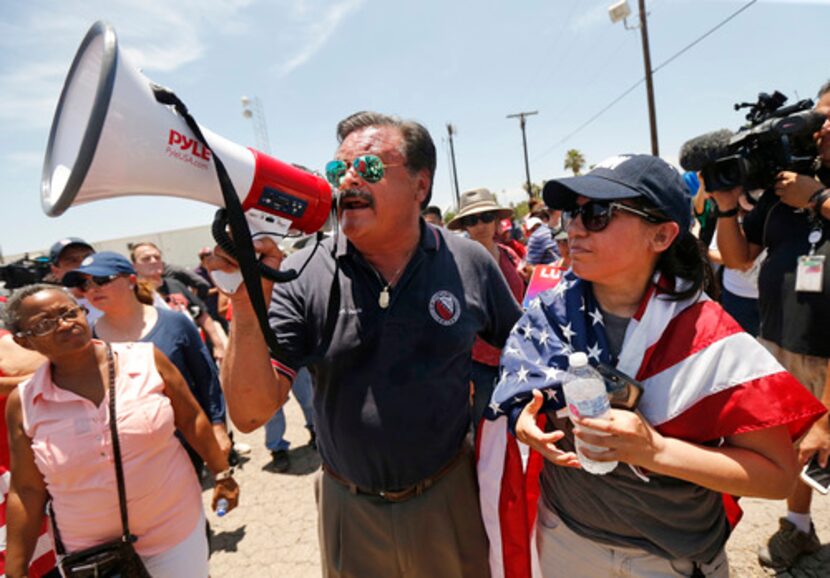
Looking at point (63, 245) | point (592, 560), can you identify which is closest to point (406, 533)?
point (592, 560)

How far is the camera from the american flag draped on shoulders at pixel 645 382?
118 cm

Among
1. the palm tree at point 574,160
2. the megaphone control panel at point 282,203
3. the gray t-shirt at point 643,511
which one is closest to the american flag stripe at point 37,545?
the megaphone control panel at point 282,203

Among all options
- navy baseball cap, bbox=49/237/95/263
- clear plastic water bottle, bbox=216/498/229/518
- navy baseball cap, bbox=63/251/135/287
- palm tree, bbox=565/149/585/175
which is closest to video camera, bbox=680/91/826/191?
clear plastic water bottle, bbox=216/498/229/518

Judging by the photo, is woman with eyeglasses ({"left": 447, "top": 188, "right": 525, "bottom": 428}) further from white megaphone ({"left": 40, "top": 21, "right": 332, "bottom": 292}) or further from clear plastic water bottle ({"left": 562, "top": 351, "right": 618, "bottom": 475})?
white megaphone ({"left": 40, "top": 21, "right": 332, "bottom": 292})

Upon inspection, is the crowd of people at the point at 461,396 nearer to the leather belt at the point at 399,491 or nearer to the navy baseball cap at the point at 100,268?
the leather belt at the point at 399,491

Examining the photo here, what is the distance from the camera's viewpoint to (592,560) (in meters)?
1.47

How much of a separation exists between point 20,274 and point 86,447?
123 inches

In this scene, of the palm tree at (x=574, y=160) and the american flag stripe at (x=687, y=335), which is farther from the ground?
the palm tree at (x=574, y=160)

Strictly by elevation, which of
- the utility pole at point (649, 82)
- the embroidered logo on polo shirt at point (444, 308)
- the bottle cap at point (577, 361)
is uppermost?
the utility pole at point (649, 82)

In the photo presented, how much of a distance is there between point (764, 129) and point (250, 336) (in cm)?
263

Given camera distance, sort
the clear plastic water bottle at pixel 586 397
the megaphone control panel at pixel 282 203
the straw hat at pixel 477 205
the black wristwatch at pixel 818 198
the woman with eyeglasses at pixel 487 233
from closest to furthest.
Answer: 1. the clear plastic water bottle at pixel 586 397
2. the megaphone control panel at pixel 282 203
3. the black wristwatch at pixel 818 198
4. the woman with eyeglasses at pixel 487 233
5. the straw hat at pixel 477 205

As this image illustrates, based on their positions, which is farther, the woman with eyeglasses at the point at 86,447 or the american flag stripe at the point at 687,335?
the woman with eyeglasses at the point at 86,447

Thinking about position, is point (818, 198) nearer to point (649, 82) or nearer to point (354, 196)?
point (354, 196)

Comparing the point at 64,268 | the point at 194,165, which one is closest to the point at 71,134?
the point at 194,165
